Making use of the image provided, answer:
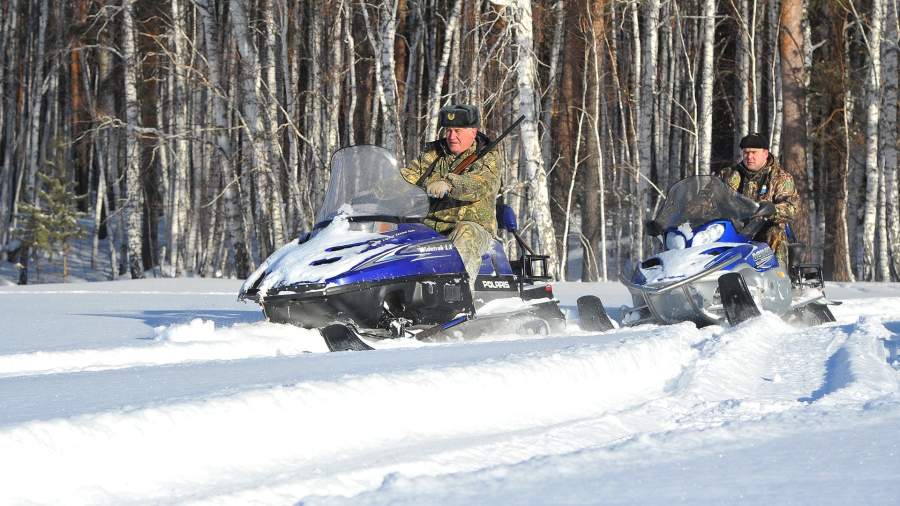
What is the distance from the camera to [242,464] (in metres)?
3.31

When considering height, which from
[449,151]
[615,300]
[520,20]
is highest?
[520,20]

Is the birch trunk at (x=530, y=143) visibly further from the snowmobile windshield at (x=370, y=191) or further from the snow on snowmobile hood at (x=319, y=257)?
the snow on snowmobile hood at (x=319, y=257)

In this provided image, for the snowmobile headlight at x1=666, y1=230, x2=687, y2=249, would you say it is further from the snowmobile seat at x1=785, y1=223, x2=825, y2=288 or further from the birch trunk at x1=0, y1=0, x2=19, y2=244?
the birch trunk at x1=0, y1=0, x2=19, y2=244

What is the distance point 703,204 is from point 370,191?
2.93 meters

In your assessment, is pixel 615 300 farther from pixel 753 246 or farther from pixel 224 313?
pixel 224 313

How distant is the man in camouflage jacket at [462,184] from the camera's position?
745 cm

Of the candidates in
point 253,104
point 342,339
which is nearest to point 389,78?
point 253,104

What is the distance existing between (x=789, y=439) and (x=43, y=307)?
8291 millimetres

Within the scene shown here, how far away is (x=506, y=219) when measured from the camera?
795 centimetres

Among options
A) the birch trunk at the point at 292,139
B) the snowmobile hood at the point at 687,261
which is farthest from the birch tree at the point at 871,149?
the snowmobile hood at the point at 687,261

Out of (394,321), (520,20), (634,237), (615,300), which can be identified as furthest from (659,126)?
(394,321)

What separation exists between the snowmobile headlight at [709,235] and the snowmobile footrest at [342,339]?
126 inches

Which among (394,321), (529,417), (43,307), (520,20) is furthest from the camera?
(520,20)

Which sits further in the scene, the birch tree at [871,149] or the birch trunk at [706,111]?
the birch tree at [871,149]
